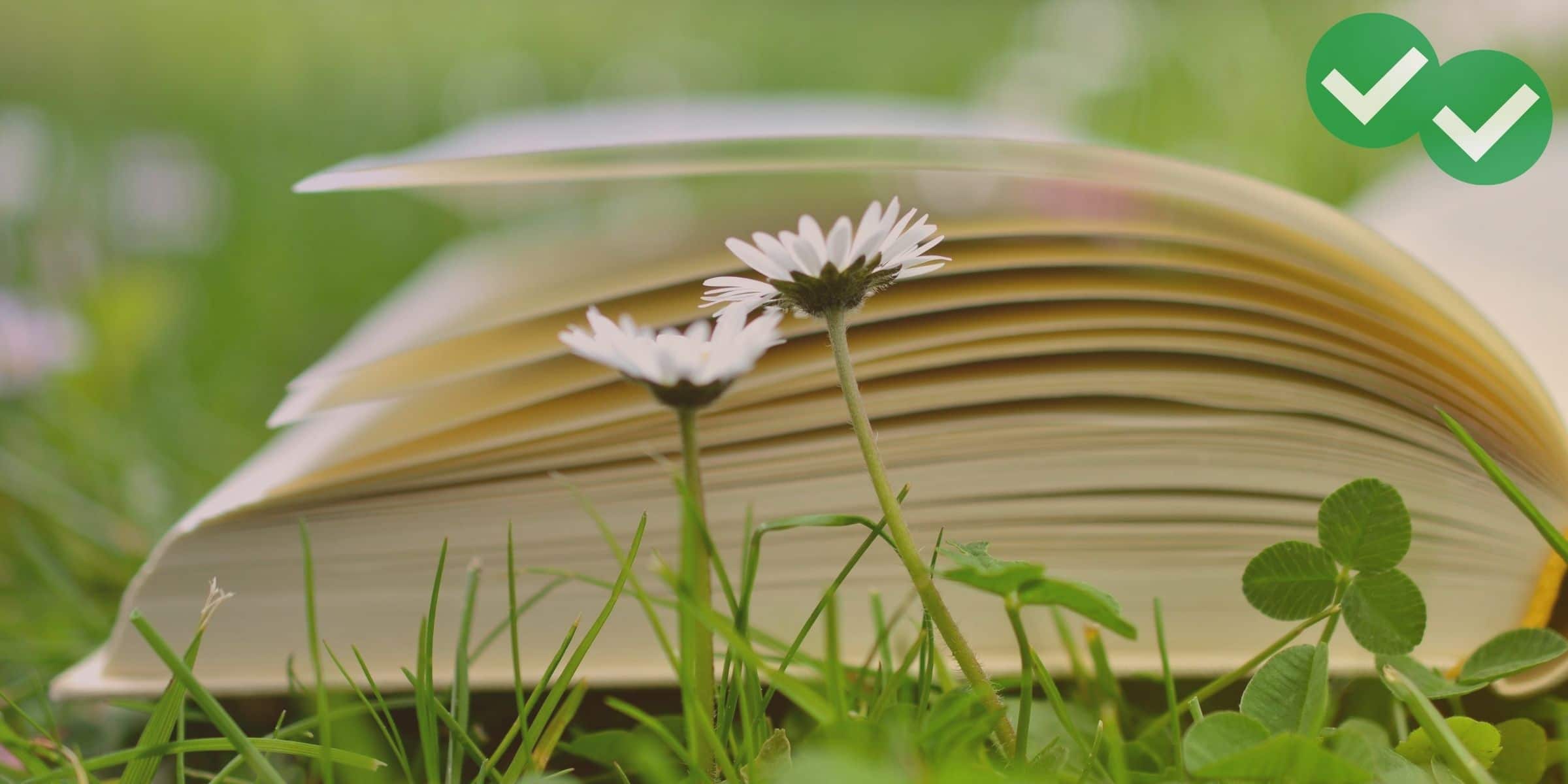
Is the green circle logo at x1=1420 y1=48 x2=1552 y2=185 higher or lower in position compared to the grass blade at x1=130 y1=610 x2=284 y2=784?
higher

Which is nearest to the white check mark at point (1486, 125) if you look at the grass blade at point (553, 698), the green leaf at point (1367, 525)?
the green leaf at point (1367, 525)

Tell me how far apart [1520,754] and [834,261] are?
0.36 metres

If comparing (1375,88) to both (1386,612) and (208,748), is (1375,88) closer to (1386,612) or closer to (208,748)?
(1386,612)

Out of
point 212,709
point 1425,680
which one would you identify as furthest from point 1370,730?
point 212,709

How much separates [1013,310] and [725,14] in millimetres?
3105

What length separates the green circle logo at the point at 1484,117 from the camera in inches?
24.9

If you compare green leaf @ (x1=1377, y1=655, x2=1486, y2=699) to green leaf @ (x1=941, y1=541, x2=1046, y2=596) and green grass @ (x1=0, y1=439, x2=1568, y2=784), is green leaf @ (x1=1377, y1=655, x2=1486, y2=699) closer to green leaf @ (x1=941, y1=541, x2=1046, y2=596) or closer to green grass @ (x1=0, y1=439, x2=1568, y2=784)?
green grass @ (x1=0, y1=439, x2=1568, y2=784)

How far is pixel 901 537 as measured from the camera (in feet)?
1.20

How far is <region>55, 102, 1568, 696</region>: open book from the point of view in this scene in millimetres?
530

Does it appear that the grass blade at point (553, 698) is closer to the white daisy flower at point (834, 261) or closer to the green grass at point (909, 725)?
the green grass at point (909, 725)

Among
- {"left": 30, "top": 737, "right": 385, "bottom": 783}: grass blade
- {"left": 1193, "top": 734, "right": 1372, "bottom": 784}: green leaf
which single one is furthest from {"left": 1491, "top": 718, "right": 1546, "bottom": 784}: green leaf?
{"left": 30, "top": 737, "right": 385, "bottom": 783}: grass blade

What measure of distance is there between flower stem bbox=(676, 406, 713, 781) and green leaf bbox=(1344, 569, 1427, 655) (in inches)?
11.0

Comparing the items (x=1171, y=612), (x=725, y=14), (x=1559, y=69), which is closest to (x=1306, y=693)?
(x=1171, y=612)

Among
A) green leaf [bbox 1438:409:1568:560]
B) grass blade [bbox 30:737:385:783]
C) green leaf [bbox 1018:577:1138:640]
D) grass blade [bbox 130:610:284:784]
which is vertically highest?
green leaf [bbox 1438:409:1568:560]
